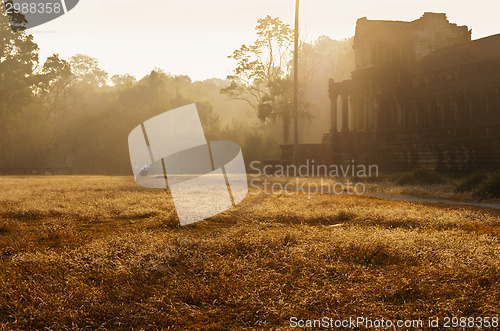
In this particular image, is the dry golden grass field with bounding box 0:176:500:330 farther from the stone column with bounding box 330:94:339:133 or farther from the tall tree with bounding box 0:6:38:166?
the tall tree with bounding box 0:6:38:166

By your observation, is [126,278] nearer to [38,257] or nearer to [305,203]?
[38,257]

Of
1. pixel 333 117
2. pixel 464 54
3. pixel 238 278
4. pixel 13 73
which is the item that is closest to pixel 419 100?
pixel 464 54

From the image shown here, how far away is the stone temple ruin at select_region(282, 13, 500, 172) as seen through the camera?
25172mm

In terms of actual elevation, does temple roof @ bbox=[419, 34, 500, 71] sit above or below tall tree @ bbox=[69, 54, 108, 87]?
below

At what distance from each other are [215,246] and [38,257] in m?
2.20


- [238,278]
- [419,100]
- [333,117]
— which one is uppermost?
[419,100]

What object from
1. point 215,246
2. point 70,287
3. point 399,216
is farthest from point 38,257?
point 399,216

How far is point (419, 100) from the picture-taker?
30.3 metres

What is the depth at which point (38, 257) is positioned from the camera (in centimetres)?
599

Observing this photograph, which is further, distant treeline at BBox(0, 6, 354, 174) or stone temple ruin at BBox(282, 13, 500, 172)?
distant treeline at BBox(0, 6, 354, 174)

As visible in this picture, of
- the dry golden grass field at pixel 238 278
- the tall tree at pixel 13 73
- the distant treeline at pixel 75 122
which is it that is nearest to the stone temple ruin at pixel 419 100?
the distant treeline at pixel 75 122

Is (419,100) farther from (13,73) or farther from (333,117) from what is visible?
(13,73)

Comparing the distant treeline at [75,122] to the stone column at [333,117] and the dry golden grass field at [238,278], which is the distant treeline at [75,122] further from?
the dry golden grass field at [238,278]

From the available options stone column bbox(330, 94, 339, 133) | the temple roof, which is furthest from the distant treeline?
the temple roof
